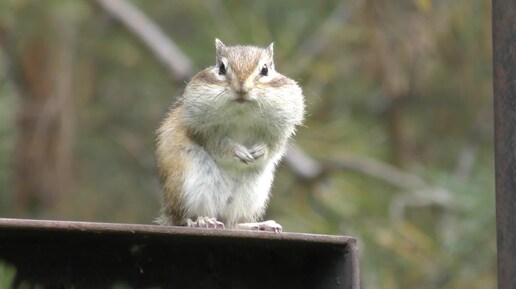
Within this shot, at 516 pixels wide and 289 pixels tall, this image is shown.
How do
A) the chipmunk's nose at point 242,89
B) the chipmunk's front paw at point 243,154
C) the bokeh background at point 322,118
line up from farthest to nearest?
the bokeh background at point 322,118 → the chipmunk's front paw at point 243,154 → the chipmunk's nose at point 242,89

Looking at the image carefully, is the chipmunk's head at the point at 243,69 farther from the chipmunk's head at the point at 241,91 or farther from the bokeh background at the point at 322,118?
the bokeh background at the point at 322,118

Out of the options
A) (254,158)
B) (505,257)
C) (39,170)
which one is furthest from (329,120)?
(505,257)

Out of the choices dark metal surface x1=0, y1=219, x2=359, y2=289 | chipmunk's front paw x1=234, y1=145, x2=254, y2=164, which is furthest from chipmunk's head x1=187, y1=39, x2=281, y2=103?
dark metal surface x1=0, y1=219, x2=359, y2=289

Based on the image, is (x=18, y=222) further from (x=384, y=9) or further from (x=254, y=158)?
(x=384, y=9)

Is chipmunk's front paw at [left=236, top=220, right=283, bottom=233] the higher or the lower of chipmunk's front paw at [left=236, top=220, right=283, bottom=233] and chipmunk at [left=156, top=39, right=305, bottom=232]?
the lower

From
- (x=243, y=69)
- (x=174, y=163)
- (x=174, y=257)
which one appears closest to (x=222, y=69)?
(x=243, y=69)

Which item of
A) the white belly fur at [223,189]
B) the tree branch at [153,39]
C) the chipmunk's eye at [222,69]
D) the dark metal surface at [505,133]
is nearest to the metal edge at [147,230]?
the dark metal surface at [505,133]

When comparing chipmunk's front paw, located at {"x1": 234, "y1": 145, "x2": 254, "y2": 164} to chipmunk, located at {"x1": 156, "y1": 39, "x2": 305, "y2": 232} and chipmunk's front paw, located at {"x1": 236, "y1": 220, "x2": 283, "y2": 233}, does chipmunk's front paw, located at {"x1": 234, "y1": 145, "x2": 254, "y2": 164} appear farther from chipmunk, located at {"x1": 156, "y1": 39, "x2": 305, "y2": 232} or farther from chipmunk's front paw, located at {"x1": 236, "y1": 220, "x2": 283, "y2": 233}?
chipmunk's front paw, located at {"x1": 236, "y1": 220, "x2": 283, "y2": 233}
